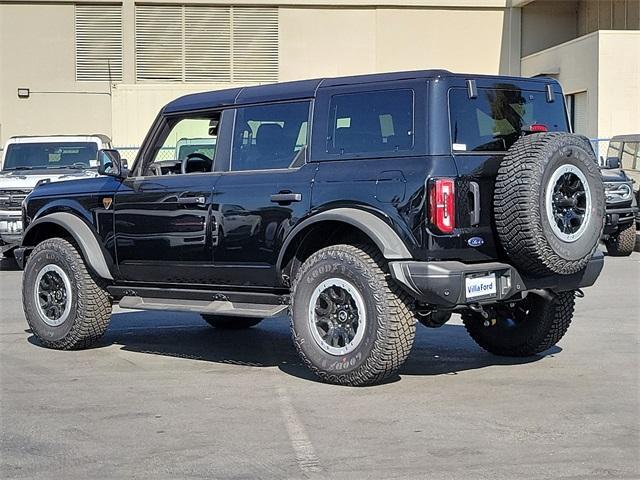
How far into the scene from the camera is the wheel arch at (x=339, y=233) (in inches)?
285

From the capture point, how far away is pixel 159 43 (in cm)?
3412

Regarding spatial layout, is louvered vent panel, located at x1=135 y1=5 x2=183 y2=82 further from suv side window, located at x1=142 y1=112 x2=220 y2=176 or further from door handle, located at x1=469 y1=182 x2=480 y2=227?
door handle, located at x1=469 y1=182 x2=480 y2=227

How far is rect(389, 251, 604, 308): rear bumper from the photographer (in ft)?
23.2

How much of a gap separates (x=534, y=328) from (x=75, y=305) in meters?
3.72

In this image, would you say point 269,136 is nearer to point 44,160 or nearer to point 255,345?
point 255,345

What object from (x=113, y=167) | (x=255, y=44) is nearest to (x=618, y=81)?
(x=255, y=44)

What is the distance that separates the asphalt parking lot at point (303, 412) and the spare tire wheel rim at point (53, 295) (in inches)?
11.8

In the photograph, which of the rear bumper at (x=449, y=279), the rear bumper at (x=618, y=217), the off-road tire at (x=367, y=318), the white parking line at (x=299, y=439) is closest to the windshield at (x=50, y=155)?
the rear bumper at (x=618, y=217)

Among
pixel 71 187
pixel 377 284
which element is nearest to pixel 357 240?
pixel 377 284

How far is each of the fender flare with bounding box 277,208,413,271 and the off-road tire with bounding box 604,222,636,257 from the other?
39.0 feet

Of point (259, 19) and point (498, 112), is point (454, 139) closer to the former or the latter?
point (498, 112)

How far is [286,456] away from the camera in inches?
228

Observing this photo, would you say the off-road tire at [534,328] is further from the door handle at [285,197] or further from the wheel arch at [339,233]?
the door handle at [285,197]

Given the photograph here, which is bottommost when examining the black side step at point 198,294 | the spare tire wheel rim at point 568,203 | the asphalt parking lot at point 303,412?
the asphalt parking lot at point 303,412
